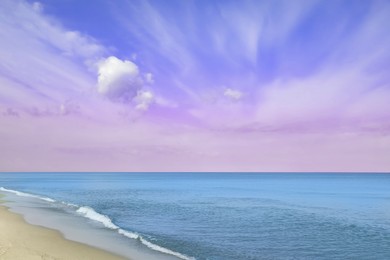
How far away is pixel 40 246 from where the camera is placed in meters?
21.2

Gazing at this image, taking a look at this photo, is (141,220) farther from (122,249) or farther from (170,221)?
(122,249)

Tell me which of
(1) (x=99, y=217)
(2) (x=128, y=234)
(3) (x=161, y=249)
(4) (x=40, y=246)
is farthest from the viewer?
(1) (x=99, y=217)

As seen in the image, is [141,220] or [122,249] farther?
[141,220]

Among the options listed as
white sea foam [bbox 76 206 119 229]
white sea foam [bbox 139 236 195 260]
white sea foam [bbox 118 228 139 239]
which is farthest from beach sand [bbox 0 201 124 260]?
white sea foam [bbox 76 206 119 229]

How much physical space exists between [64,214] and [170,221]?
1266 cm

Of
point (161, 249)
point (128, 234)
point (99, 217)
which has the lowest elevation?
point (161, 249)

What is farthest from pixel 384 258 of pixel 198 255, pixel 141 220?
pixel 141 220

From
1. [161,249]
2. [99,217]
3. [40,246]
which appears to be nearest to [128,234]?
[161,249]

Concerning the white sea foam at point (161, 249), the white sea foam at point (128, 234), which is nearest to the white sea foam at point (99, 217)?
the white sea foam at point (128, 234)

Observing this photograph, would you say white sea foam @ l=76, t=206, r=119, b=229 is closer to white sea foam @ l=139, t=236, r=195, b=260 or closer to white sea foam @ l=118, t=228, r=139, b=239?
white sea foam @ l=118, t=228, r=139, b=239

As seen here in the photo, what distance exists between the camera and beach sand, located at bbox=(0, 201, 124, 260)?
62.1 ft

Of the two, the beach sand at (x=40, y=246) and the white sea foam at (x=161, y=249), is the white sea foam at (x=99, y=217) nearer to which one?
the beach sand at (x=40, y=246)

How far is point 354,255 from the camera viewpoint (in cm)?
2173

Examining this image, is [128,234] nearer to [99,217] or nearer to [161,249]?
[161,249]
